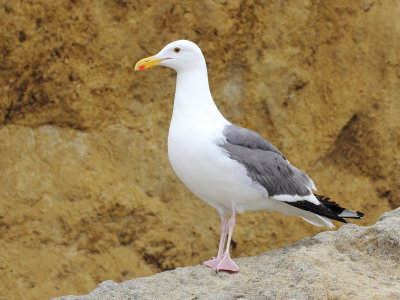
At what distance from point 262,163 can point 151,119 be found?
205 centimetres

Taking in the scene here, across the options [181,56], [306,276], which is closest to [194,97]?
[181,56]

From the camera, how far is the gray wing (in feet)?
12.7

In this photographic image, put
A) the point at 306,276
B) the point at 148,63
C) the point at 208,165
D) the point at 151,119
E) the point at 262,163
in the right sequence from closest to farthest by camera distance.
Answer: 1. the point at 306,276
2. the point at 208,165
3. the point at 262,163
4. the point at 148,63
5. the point at 151,119

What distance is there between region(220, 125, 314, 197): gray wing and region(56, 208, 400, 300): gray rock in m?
0.33

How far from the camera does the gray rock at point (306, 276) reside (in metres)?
3.35

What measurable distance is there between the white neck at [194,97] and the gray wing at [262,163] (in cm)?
14

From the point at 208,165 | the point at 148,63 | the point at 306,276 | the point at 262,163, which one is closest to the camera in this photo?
the point at 306,276

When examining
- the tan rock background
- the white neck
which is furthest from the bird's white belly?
the tan rock background

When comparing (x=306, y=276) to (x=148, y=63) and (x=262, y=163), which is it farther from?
(x=148, y=63)

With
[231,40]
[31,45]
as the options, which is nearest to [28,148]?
[31,45]

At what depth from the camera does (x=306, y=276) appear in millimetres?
3414

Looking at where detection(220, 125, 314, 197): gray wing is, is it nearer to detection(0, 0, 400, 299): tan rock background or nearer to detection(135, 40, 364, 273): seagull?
detection(135, 40, 364, 273): seagull

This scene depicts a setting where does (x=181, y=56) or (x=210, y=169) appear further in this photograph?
(x=181, y=56)

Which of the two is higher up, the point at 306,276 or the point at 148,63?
the point at 148,63
